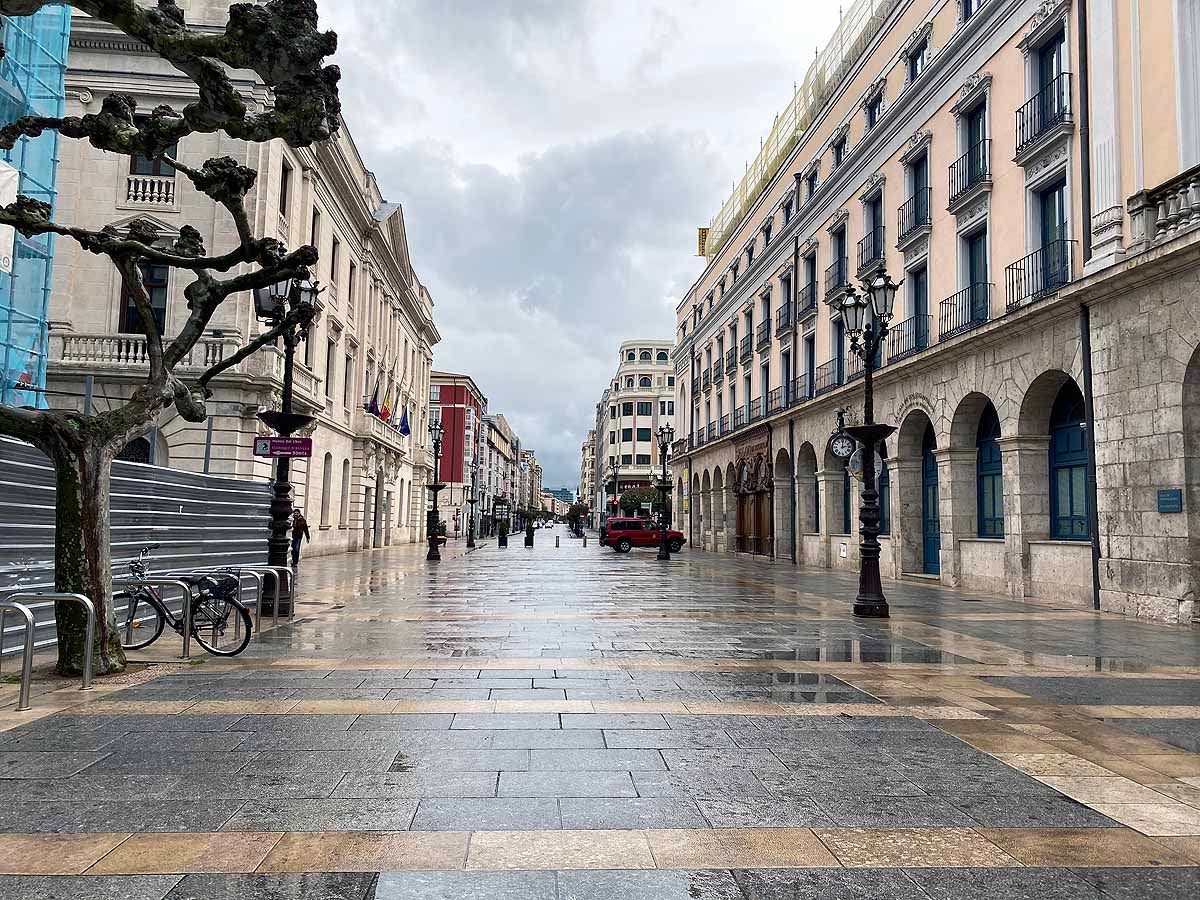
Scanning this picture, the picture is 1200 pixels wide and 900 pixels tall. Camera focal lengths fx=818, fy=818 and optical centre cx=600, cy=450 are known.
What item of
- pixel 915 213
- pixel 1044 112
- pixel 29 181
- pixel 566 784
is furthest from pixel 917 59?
pixel 566 784

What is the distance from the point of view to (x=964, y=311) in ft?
63.2

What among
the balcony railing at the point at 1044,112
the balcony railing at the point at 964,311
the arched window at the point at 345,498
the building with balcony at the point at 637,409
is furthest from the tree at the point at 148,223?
the building with balcony at the point at 637,409

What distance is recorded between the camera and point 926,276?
2155 centimetres

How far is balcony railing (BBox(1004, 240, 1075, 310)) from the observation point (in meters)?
15.6

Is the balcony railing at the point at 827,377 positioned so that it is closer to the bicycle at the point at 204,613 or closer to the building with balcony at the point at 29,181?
the bicycle at the point at 204,613

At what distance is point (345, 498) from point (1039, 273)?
2876 centimetres

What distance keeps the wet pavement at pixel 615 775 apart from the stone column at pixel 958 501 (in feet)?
31.4

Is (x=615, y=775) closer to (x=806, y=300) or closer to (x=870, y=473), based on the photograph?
(x=870, y=473)

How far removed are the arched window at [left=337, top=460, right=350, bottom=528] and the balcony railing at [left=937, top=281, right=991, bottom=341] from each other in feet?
82.3

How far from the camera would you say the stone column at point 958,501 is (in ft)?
62.2

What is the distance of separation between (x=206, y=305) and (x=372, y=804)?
243 inches

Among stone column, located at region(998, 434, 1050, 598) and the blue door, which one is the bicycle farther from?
the blue door

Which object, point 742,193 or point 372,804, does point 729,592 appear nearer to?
point 372,804

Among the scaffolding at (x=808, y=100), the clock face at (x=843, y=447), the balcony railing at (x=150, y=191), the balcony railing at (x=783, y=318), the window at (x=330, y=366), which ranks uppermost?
the scaffolding at (x=808, y=100)
